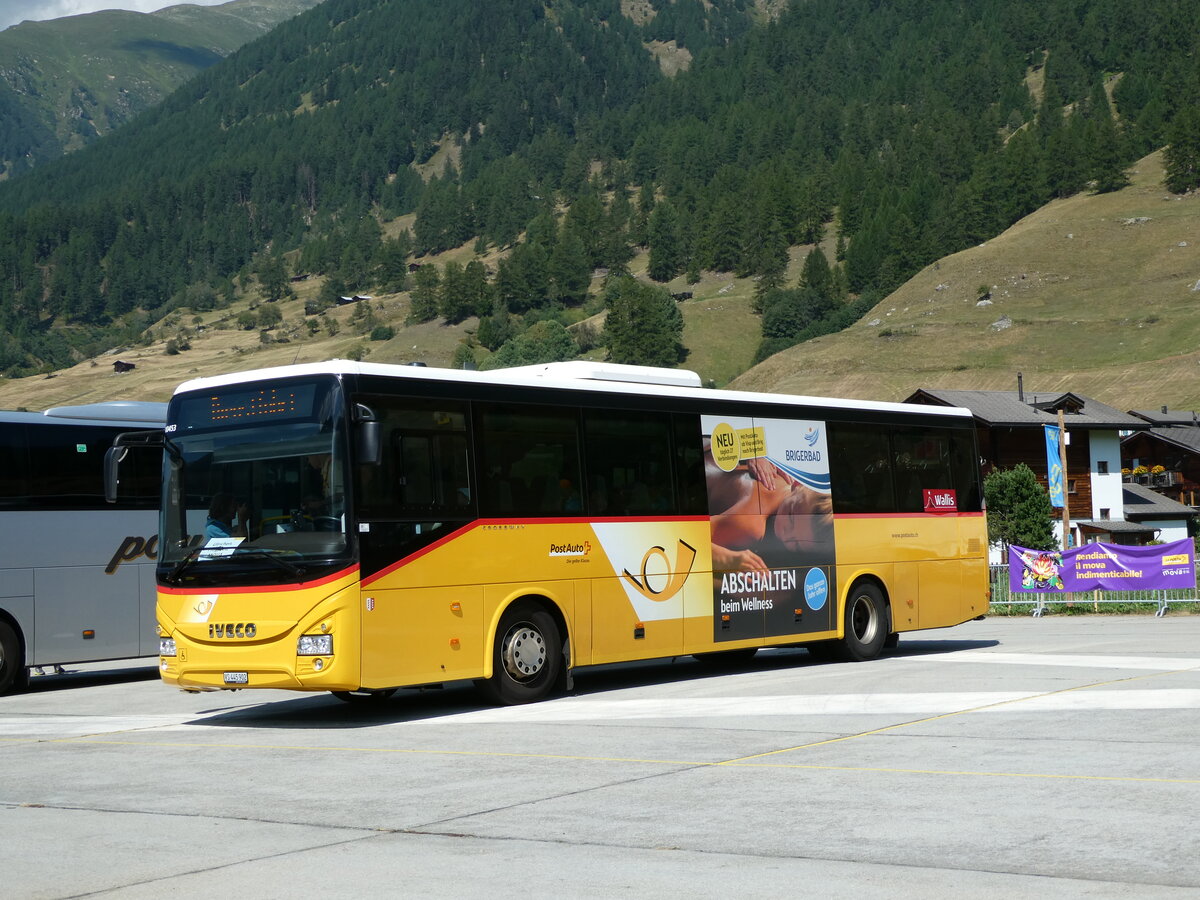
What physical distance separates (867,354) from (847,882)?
13071 cm

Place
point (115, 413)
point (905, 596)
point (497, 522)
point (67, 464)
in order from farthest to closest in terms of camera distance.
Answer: point (115, 413) < point (905, 596) < point (67, 464) < point (497, 522)

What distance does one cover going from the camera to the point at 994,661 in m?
18.0

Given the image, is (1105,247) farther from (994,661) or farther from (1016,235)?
(994,661)

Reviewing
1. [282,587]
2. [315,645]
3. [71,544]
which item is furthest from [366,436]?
[71,544]

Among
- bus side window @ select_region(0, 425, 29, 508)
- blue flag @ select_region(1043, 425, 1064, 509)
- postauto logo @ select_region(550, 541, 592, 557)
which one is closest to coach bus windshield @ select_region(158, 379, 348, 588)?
postauto logo @ select_region(550, 541, 592, 557)

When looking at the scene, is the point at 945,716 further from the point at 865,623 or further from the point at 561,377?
the point at 865,623

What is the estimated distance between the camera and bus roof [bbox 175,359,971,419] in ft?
43.2

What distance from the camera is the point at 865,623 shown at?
18703mm

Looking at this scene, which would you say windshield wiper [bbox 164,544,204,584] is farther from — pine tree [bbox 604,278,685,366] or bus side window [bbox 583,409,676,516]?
pine tree [bbox 604,278,685,366]

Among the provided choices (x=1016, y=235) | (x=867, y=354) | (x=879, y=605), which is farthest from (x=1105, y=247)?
(x=879, y=605)

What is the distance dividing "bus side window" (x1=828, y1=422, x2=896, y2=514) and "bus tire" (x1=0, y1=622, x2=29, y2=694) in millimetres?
10098

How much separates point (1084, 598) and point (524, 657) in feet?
69.2

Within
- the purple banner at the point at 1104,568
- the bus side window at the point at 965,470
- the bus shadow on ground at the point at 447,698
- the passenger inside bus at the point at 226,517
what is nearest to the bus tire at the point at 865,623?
the bus shadow on ground at the point at 447,698

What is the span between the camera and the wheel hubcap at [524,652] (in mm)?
14234
